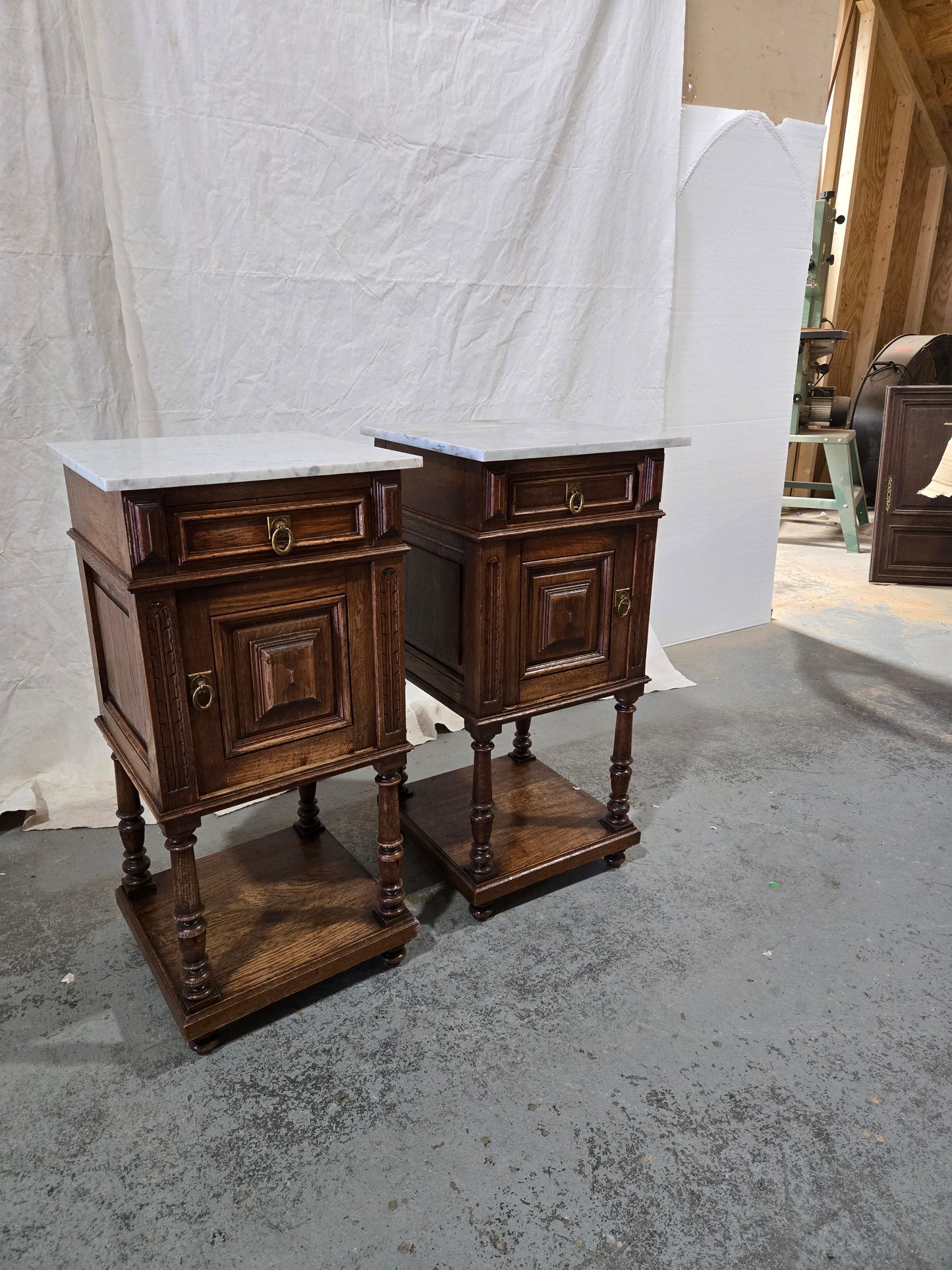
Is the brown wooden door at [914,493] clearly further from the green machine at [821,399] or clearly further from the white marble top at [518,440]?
the white marble top at [518,440]

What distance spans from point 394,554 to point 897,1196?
3.69 ft

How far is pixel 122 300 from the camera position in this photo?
6.14 feet

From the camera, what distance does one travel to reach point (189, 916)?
4.30ft

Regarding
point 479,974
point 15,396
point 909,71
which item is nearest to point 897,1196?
point 479,974

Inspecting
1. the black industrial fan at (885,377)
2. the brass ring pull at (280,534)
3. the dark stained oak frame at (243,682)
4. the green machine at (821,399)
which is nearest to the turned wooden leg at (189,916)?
the dark stained oak frame at (243,682)

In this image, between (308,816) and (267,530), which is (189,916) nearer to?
(308,816)

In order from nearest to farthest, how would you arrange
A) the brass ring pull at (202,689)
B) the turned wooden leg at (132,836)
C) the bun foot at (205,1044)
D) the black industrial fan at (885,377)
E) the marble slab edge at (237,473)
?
the marble slab edge at (237,473), the brass ring pull at (202,689), the bun foot at (205,1044), the turned wooden leg at (132,836), the black industrial fan at (885,377)

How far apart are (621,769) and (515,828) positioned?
0.87 ft

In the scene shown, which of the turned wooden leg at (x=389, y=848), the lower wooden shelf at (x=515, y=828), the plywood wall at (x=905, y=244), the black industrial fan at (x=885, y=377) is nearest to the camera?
the turned wooden leg at (x=389, y=848)

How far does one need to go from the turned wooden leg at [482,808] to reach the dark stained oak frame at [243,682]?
0.19m

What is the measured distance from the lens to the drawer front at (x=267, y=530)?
3.81 feet

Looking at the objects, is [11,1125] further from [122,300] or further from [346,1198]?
[122,300]

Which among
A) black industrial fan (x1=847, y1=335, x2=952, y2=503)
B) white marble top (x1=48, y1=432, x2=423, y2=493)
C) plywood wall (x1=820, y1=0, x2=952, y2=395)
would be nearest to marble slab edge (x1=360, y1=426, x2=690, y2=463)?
white marble top (x1=48, y1=432, x2=423, y2=493)

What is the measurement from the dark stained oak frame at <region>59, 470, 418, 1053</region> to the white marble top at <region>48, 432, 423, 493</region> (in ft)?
0.08
